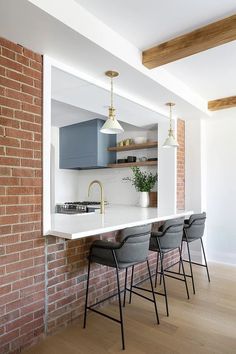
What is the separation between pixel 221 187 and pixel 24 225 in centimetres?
324

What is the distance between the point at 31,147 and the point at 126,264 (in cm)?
124

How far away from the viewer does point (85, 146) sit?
4805 millimetres

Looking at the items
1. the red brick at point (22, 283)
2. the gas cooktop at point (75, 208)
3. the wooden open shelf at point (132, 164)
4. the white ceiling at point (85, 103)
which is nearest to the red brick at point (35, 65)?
the white ceiling at point (85, 103)

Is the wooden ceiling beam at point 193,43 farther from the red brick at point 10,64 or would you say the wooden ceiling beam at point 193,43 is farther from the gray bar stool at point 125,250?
the gray bar stool at point 125,250

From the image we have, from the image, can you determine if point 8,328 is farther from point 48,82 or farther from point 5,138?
point 48,82

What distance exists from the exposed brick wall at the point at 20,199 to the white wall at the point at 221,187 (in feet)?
9.84

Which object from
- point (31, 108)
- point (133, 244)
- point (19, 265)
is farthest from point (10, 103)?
point (133, 244)

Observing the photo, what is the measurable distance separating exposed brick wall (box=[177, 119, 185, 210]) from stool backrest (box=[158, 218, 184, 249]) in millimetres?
1371

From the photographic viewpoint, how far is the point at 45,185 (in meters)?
2.12

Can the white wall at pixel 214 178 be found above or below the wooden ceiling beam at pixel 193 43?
below

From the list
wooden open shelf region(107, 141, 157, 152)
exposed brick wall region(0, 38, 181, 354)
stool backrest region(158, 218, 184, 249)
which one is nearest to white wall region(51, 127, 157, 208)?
wooden open shelf region(107, 141, 157, 152)

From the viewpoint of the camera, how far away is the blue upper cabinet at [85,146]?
15.2 feet

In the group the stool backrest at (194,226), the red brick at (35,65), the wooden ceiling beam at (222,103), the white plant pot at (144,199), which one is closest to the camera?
the red brick at (35,65)

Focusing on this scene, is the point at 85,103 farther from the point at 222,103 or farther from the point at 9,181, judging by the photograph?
the point at 222,103
